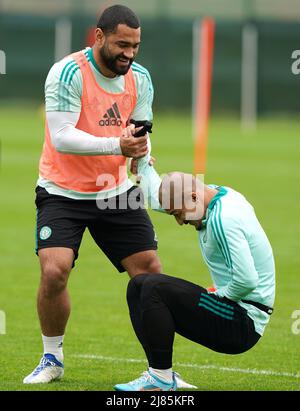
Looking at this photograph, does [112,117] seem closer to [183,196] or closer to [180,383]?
[183,196]

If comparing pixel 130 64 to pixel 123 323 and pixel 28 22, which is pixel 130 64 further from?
pixel 28 22

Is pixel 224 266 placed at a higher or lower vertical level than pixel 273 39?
lower

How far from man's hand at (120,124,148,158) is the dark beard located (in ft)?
1.81

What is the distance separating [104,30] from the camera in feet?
27.6

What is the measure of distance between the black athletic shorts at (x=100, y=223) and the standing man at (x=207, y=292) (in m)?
0.93

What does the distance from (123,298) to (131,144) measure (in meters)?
4.36

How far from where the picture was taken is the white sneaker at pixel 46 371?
8312 mm

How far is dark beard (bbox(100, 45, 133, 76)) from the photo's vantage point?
8398mm

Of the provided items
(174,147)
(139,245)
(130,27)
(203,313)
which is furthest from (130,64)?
(174,147)

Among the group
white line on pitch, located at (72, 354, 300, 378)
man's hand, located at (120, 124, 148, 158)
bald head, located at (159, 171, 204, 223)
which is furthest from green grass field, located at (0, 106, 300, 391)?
man's hand, located at (120, 124, 148, 158)

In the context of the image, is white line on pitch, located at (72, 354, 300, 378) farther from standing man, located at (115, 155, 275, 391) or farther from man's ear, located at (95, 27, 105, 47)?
man's ear, located at (95, 27, 105, 47)

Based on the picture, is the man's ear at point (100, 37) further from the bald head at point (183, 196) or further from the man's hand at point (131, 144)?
the bald head at point (183, 196)

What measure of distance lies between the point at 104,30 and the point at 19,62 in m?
34.6

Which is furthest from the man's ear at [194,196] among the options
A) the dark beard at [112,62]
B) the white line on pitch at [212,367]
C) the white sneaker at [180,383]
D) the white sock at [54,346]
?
the white line on pitch at [212,367]
